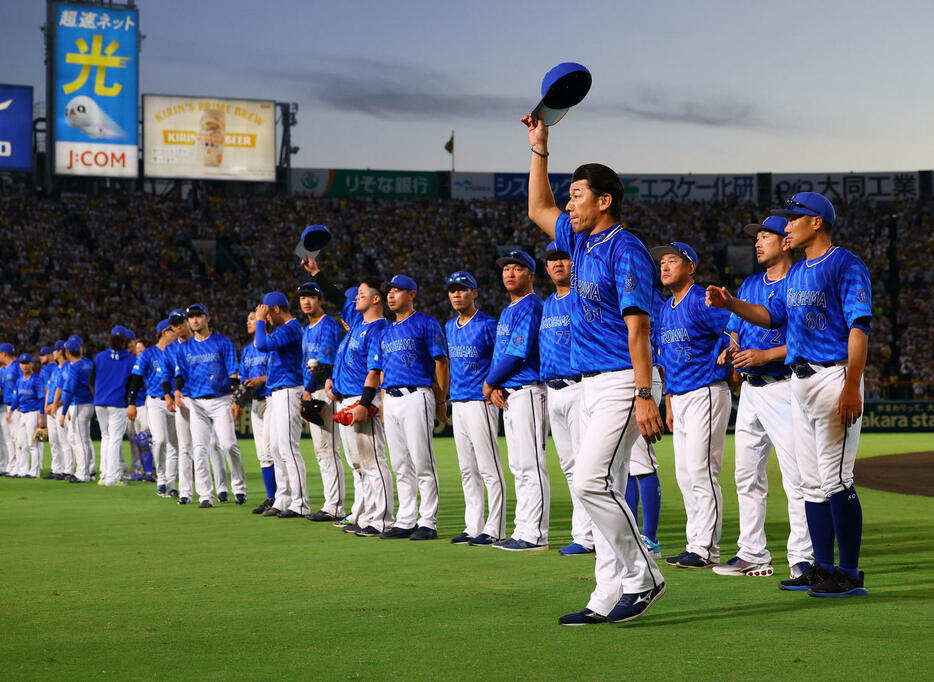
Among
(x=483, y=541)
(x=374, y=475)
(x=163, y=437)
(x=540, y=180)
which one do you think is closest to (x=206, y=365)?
(x=163, y=437)

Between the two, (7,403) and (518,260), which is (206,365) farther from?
(7,403)

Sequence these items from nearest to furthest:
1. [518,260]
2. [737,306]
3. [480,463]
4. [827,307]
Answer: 1. [827,307]
2. [737,306]
3. [518,260]
4. [480,463]

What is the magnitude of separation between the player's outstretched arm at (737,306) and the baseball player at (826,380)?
12 mm

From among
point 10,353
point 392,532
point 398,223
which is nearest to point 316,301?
point 392,532

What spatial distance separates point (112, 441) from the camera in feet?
49.8

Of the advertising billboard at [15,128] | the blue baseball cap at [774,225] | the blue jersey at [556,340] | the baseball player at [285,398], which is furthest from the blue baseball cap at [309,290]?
the advertising billboard at [15,128]

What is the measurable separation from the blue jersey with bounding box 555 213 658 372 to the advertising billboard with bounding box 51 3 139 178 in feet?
116

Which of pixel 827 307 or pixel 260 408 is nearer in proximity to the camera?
pixel 827 307

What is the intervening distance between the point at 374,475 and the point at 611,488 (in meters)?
4.56

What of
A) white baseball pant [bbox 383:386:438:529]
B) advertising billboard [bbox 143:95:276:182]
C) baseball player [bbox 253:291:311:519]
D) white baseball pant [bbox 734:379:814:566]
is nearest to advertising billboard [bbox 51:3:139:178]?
advertising billboard [bbox 143:95:276:182]

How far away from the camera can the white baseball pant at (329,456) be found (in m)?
10.5

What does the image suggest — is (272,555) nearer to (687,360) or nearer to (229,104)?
(687,360)

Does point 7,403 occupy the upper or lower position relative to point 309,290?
lower

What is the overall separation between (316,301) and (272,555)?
10.7ft
